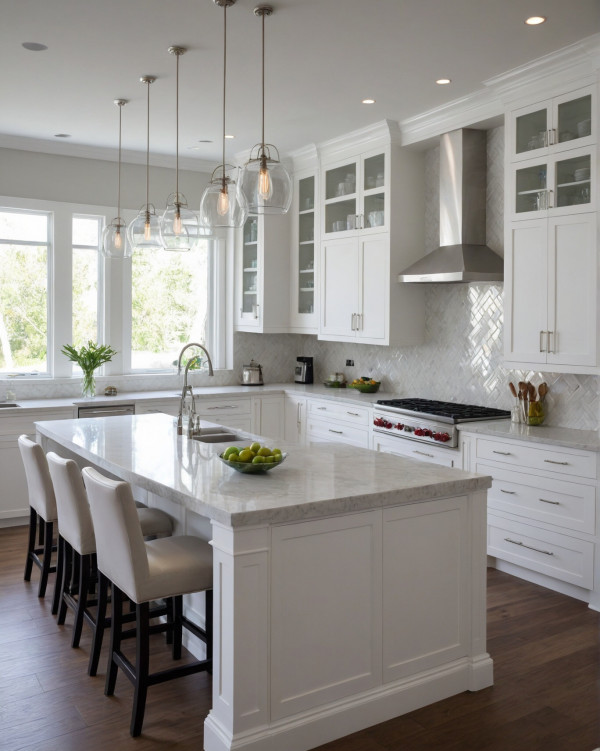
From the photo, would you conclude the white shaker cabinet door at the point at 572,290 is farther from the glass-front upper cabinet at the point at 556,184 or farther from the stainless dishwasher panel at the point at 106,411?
the stainless dishwasher panel at the point at 106,411

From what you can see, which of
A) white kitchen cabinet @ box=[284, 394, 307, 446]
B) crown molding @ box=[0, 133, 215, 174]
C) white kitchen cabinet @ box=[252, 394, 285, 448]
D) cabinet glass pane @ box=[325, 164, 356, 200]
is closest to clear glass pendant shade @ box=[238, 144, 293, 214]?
cabinet glass pane @ box=[325, 164, 356, 200]

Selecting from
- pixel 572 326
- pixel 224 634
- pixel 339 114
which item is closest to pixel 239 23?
pixel 339 114

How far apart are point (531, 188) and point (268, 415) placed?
124 inches

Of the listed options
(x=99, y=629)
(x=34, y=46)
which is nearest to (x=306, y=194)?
(x=34, y=46)

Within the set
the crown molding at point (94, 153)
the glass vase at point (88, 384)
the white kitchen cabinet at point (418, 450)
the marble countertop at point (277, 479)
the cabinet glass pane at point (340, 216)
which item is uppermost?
the crown molding at point (94, 153)

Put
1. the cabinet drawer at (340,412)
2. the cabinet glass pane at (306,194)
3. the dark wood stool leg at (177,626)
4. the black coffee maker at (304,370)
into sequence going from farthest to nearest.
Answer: the black coffee maker at (304,370)
the cabinet glass pane at (306,194)
the cabinet drawer at (340,412)
the dark wood stool leg at (177,626)

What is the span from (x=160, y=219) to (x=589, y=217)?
92.0 inches

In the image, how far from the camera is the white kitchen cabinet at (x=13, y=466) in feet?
18.0

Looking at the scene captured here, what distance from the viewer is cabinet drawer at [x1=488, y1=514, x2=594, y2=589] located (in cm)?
396

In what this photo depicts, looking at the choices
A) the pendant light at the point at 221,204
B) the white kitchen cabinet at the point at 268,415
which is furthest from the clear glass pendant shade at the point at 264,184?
the white kitchen cabinet at the point at 268,415

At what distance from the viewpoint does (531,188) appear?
14.4 feet

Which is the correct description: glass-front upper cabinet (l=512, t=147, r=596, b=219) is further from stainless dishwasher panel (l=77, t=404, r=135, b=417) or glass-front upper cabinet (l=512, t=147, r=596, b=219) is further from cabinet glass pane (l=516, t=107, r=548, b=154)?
stainless dishwasher panel (l=77, t=404, r=135, b=417)

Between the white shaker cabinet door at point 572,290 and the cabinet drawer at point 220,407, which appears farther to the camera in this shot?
the cabinet drawer at point 220,407

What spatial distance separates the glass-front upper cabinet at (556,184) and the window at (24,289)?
398cm
